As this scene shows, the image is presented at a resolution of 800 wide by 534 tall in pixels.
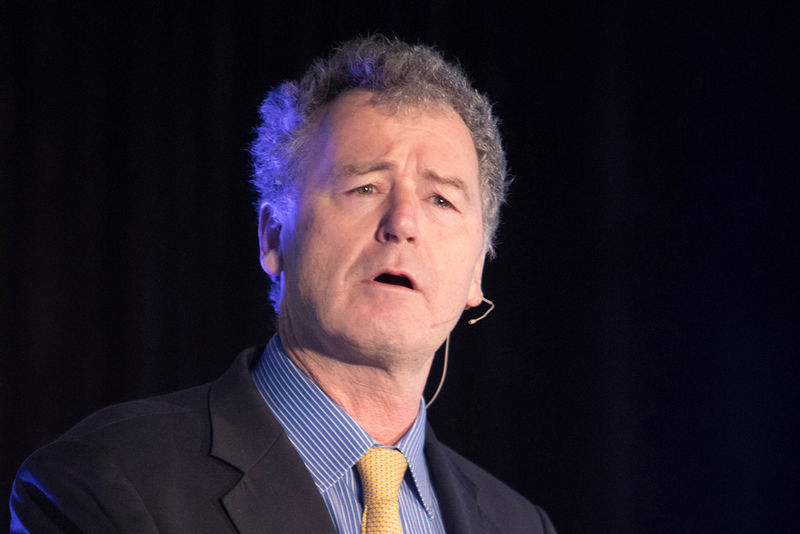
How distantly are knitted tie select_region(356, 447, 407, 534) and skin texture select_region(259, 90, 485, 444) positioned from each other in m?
0.11

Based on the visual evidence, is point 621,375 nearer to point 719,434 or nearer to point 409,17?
point 719,434

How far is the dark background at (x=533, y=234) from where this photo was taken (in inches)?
99.3

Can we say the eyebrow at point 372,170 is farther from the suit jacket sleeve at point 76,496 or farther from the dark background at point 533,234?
the dark background at point 533,234

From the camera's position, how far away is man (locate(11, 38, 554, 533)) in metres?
1.50

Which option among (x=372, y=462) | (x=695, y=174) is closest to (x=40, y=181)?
(x=372, y=462)

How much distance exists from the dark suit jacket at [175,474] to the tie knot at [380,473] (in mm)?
162

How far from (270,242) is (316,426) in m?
0.52

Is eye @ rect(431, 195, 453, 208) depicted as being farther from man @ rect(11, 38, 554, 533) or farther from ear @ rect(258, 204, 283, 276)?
ear @ rect(258, 204, 283, 276)

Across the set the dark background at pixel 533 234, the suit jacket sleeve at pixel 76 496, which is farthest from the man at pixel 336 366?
the dark background at pixel 533 234

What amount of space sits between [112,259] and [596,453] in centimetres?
174

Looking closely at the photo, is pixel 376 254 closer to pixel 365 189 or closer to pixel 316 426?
pixel 365 189

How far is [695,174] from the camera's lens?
2916mm

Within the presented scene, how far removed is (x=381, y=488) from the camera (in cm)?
171

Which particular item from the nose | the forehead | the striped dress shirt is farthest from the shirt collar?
the forehead
